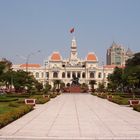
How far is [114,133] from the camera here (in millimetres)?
16766

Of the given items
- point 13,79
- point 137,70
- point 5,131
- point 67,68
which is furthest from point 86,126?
point 67,68

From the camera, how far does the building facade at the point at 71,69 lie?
175125 millimetres

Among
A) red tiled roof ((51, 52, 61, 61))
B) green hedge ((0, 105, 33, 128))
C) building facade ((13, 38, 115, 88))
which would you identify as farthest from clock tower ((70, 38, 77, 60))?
green hedge ((0, 105, 33, 128))

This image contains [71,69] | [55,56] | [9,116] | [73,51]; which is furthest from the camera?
[55,56]

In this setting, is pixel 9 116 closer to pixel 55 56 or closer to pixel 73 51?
pixel 73 51

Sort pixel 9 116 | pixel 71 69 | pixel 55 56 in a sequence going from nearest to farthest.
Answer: pixel 9 116, pixel 71 69, pixel 55 56

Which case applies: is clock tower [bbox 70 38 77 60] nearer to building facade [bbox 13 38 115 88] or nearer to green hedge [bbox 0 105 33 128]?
building facade [bbox 13 38 115 88]

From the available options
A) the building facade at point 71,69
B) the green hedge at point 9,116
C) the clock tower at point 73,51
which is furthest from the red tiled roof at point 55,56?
the green hedge at point 9,116

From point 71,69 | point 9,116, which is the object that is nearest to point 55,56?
point 71,69

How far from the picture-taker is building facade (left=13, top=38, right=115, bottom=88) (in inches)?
6895

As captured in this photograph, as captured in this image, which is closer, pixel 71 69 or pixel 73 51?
pixel 71 69

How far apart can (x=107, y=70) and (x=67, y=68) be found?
17370 mm

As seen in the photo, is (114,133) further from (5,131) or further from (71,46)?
(71,46)

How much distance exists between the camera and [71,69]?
177000mm
